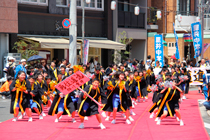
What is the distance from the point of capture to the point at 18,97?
11859mm

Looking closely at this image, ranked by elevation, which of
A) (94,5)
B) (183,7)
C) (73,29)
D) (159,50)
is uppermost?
(183,7)

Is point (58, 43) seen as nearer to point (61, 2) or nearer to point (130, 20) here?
point (61, 2)

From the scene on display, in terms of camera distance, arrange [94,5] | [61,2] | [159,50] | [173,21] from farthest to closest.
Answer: [173,21]
[94,5]
[159,50]
[61,2]

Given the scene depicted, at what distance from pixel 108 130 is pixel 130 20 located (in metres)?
22.1

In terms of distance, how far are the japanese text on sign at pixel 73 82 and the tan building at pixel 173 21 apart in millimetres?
23792

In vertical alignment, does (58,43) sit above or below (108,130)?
above

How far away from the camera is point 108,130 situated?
10.3 m

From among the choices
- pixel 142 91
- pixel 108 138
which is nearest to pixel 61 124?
pixel 108 138

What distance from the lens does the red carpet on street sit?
9344mm

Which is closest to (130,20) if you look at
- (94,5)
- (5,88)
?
(94,5)

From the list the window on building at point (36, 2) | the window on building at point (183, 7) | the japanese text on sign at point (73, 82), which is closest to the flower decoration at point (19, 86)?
the japanese text on sign at point (73, 82)

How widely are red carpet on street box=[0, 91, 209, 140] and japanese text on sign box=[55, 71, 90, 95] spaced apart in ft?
3.37

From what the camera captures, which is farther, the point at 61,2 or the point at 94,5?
the point at 94,5

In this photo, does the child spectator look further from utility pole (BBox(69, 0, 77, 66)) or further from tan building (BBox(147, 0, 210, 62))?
tan building (BBox(147, 0, 210, 62))
